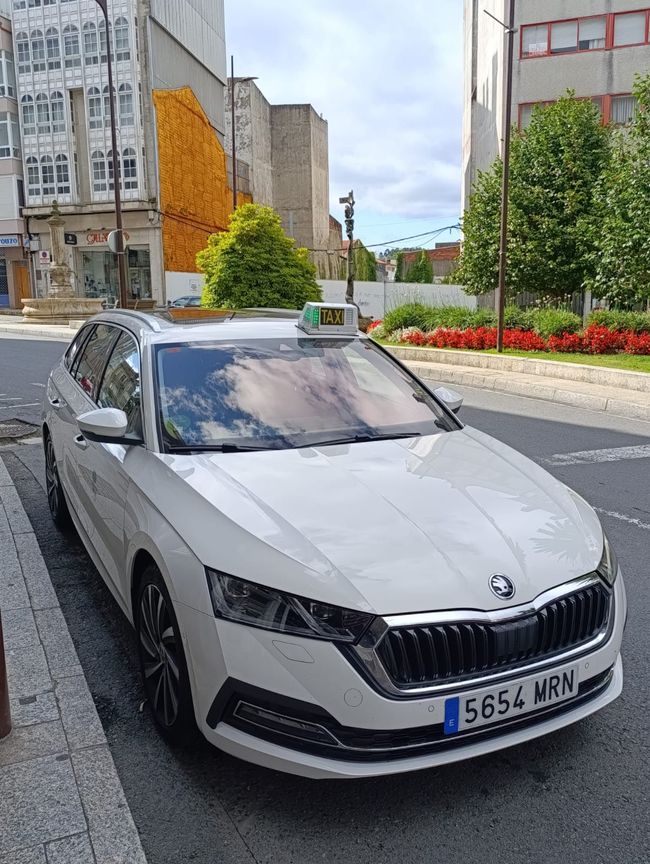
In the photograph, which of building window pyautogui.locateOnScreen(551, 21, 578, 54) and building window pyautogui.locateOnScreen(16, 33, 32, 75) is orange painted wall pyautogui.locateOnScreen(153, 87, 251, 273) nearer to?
building window pyautogui.locateOnScreen(16, 33, 32, 75)

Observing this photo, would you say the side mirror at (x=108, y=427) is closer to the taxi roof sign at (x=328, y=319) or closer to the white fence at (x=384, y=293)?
the taxi roof sign at (x=328, y=319)

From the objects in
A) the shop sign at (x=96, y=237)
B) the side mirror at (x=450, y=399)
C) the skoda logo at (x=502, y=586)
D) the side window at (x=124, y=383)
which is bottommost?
the skoda logo at (x=502, y=586)

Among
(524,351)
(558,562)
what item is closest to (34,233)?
(524,351)

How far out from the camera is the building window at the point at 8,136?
4547cm

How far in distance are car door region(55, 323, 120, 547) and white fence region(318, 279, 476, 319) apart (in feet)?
82.1

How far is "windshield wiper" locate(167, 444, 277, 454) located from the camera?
3.32 m

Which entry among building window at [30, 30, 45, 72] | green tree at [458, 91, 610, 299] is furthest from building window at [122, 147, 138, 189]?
green tree at [458, 91, 610, 299]

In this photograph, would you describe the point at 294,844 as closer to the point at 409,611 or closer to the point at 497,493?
the point at 409,611

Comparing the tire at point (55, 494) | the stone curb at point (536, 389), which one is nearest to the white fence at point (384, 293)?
the stone curb at point (536, 389)

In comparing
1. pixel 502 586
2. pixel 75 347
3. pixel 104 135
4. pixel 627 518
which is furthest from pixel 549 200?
pixel 104 135

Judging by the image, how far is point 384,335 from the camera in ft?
71.2

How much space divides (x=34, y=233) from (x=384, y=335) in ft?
108

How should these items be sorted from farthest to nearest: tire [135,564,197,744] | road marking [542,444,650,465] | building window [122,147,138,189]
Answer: building window [122,147,138,189] < road marking [542,444,650,465] < tire [135,564,197,744]

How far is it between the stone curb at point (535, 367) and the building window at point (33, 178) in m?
35.1
